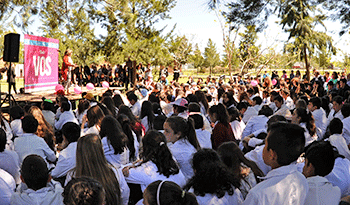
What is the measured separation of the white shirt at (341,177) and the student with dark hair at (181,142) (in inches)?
57.1

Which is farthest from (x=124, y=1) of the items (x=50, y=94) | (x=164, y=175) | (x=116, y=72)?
(x=116, y=72)

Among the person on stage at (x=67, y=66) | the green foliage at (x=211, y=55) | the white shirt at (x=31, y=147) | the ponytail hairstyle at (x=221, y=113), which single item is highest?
the green foliage at (x=211, y=55)

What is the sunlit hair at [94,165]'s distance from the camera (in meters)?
3.01

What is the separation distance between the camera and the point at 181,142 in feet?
13.8

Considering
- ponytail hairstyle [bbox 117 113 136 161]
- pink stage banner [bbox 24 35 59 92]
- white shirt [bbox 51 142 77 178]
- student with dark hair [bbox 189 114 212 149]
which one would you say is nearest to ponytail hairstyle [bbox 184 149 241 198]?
white shirt [bbox 51 142 77 178]

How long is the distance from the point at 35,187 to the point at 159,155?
1117 millimetres

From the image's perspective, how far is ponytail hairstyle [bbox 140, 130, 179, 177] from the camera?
340 cm

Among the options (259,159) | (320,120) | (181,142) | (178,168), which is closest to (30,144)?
(181,142)

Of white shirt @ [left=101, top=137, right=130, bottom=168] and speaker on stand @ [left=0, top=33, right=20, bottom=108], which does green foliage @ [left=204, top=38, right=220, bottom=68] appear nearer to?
speaker on stand @ [left=0, top=33, right=20, bottom=108]

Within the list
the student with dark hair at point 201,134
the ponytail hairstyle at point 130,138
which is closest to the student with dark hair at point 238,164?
the ponytail hairstyle at point 130,138

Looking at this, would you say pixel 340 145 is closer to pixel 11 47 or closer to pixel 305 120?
pixel 305 120

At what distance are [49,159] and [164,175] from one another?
2042 mm

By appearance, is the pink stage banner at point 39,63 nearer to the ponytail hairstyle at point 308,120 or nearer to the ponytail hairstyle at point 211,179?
the ponytail hairstyle at point 308,120

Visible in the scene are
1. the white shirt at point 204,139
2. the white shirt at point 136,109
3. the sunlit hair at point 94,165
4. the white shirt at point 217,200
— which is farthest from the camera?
the white shirt at point 136,109
